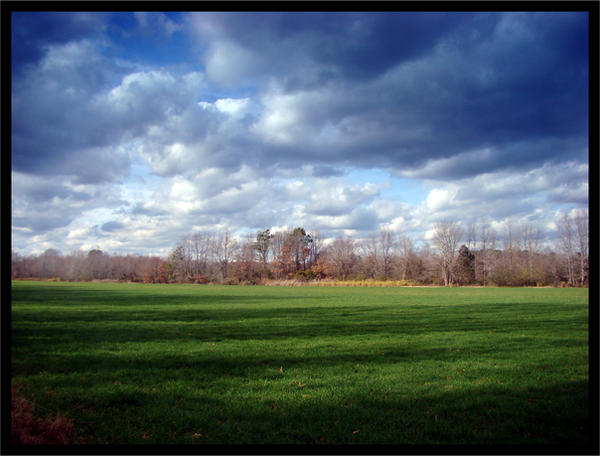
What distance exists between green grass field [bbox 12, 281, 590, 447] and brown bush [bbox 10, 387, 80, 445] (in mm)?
209

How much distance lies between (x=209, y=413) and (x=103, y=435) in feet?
3.76

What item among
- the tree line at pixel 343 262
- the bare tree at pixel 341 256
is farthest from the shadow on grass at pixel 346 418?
the bare tree at pixel 341 256

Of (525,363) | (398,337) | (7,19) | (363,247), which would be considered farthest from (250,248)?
(7,19)

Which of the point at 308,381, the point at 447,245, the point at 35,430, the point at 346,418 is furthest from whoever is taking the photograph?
the point at 447,245

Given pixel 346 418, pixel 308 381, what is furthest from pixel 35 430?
pixel 308 381

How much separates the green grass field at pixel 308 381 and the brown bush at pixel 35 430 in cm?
21

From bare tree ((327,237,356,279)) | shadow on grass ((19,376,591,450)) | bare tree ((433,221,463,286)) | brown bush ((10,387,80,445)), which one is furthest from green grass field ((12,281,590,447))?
bare tree ((327,237,356,279))

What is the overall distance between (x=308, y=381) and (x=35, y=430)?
363 centimetres

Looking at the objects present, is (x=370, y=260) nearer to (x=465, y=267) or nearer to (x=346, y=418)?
(x=465, y=267)

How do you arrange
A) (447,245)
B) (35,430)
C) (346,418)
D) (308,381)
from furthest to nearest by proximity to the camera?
(447,245), (308,381), (346,418), (35,430)

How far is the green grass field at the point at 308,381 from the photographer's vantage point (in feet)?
13.4

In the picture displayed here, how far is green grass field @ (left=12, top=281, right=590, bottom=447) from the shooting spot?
4.07 metres

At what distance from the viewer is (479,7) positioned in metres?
3.17

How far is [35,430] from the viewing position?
3496 millimetres
